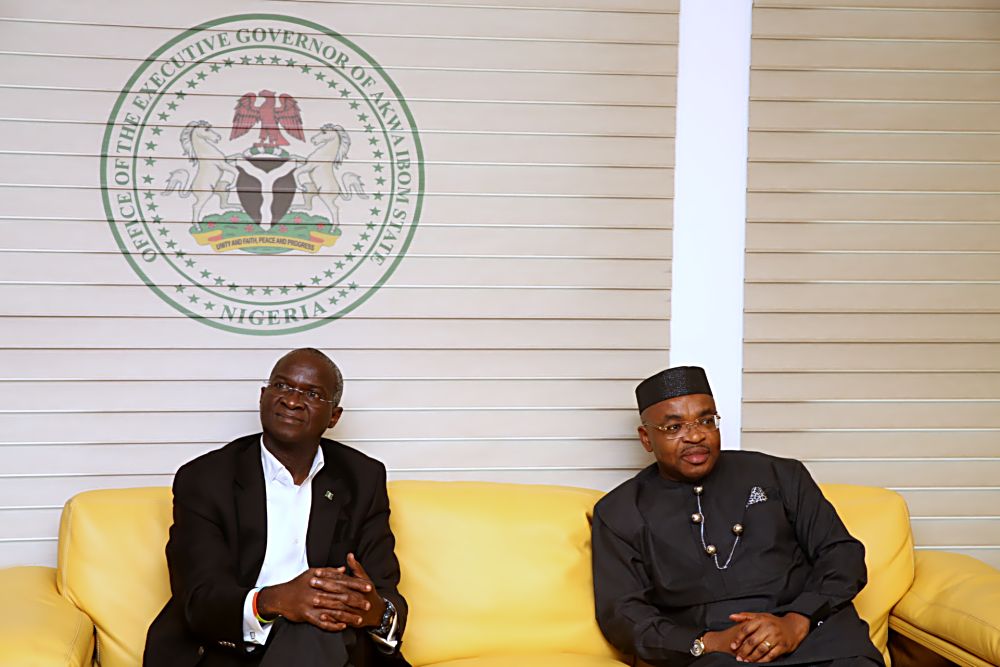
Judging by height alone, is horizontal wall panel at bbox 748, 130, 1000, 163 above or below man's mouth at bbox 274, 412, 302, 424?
above

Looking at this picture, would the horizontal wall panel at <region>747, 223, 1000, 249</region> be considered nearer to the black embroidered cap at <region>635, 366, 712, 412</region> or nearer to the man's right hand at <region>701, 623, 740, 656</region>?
the black embroidered cap at <region>635, 366, 712, 412</region>

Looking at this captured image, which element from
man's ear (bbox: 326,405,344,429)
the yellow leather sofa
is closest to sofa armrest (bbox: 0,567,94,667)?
the yellow leather sofa

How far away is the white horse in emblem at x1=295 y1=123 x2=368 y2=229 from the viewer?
11.1 ft

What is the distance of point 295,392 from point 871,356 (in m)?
2.05

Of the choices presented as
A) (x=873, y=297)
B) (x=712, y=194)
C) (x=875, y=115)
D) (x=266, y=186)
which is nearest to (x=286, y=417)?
(x=266, y=186)

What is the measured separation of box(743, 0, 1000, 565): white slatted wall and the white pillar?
0.06 m

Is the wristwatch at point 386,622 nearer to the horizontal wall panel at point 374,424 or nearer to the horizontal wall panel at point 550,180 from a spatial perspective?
the horizontal wall panel at point 374,424

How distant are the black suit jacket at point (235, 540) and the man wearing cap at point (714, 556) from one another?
67 centimetres

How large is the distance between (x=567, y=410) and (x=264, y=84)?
1.51 meters

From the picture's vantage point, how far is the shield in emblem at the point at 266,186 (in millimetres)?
3357

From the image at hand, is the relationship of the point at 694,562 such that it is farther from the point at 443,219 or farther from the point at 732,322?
the point at 443,219

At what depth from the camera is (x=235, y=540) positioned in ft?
9.15

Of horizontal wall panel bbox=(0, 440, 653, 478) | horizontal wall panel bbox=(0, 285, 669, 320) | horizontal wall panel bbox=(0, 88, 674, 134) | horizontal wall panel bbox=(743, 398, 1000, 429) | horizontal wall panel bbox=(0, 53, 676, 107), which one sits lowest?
horizontal wall panel bbox=(0, 440, 653, 478)

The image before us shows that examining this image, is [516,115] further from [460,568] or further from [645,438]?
[460,568]
